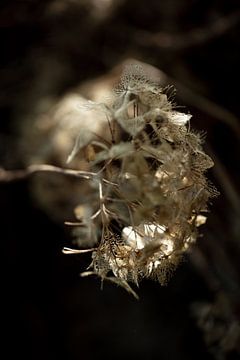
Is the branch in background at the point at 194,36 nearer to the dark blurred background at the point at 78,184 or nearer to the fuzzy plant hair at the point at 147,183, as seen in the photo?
the dark blurred background at the point at 78,184

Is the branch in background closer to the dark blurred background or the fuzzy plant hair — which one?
the dark blurred background

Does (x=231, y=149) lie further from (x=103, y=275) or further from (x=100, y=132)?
(x=103, y=275)

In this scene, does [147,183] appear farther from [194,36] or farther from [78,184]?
[194,36]

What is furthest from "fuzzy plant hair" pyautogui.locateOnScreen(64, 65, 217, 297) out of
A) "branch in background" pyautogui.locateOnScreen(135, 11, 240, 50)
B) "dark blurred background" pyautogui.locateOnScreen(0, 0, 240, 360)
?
"branch in background" pyautogui.locateOnScreen(135, 11, 240, 50)

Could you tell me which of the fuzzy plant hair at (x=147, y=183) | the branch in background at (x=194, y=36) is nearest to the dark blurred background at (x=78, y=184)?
the branch in background at (x=194, y=36)

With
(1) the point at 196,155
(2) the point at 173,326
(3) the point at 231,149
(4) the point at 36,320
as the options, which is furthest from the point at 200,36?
(1) the point at 196,155

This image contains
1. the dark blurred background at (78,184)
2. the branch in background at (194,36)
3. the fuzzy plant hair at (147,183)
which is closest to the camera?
the fuzzy plant hair at (147,183)
